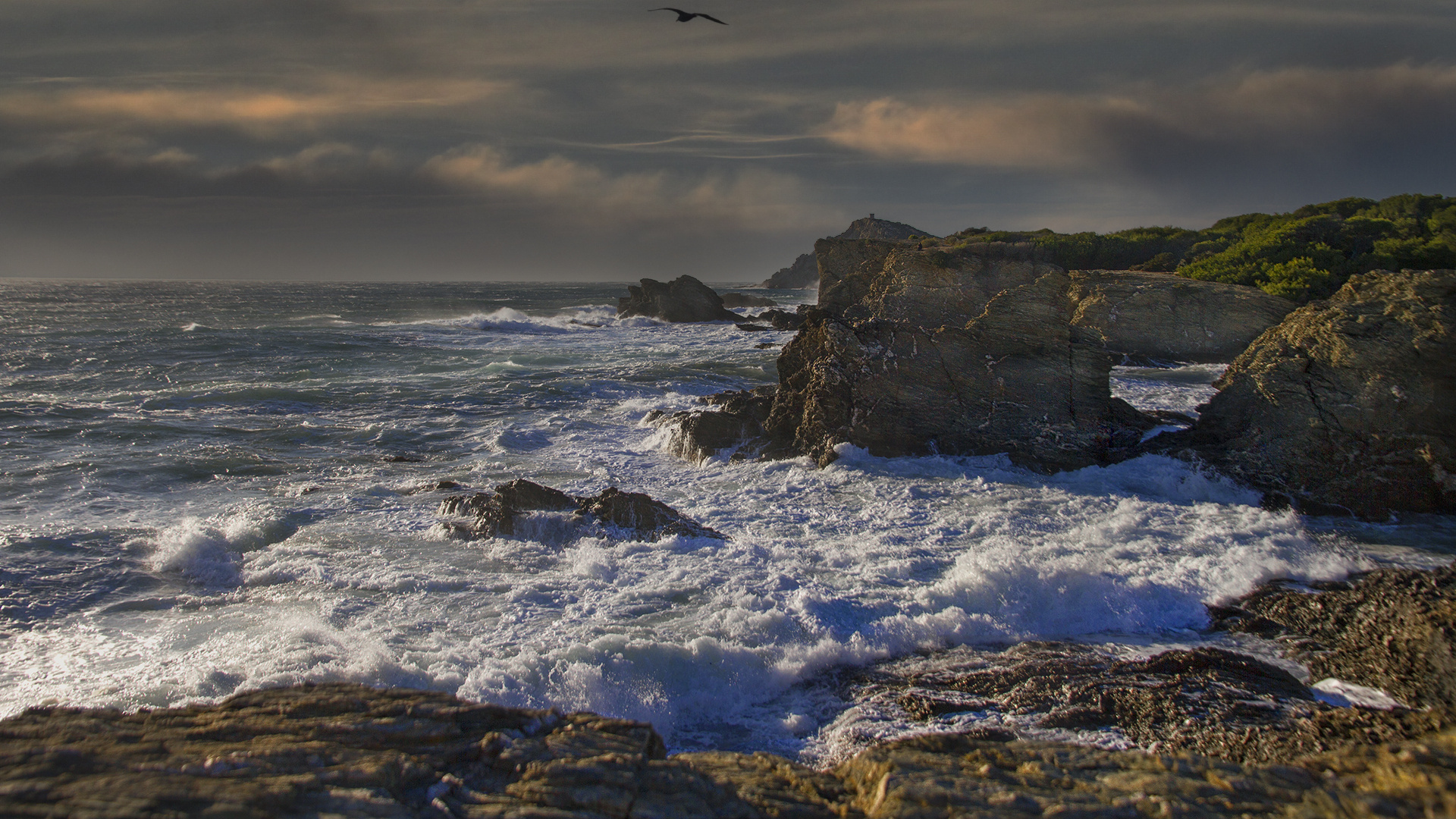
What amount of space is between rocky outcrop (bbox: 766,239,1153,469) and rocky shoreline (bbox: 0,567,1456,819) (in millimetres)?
7772

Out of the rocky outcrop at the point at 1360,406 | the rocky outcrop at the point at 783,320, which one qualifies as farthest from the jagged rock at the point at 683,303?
the rocky outcrop at the point at 1360,406

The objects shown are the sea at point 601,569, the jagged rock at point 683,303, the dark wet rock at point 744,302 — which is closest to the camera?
the sea at point 601,569

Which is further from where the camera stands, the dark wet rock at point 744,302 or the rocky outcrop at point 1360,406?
the dark wet rock at point 744,302

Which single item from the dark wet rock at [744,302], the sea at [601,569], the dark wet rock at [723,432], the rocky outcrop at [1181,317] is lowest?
the sea at [601,569]

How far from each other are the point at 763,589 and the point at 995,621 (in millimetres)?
2575

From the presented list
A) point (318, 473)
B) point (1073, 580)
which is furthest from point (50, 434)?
point (1073, 580)

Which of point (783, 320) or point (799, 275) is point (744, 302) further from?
point (799, 275)

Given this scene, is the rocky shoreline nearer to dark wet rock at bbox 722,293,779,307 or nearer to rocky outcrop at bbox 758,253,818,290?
dark wet rock at bbox 722,293,779,307

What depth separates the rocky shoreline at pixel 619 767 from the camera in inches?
138

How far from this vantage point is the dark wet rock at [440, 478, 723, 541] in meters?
10.0

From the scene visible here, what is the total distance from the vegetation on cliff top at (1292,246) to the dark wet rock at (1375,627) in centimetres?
2510

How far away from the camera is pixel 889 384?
13.8m

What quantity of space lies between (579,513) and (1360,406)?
1172cm

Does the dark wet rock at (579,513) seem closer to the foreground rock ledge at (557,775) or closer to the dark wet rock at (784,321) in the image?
the foreground rock ledge at (557,775)
